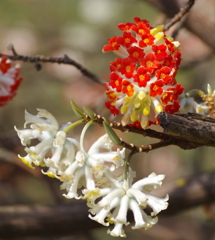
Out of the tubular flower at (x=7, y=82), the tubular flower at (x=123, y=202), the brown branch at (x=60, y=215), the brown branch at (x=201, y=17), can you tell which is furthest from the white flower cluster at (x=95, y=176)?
the brown branch at (x=201, y=17)

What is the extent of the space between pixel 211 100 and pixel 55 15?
12.0ft

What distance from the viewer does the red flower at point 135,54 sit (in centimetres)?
91

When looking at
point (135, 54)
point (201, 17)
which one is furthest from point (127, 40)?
point (201, 17)

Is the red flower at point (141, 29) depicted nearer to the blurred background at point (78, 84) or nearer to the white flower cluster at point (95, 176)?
the white flower cluster at point (95, 176)

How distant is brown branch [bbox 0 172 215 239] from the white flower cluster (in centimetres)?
85

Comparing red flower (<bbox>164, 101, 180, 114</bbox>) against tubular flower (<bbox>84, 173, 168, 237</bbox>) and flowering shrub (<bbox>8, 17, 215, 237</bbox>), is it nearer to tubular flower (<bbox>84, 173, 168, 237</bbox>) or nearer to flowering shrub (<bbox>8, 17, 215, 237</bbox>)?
flowering shrub (<bbox>8, 17, 215, 237</bbox>)

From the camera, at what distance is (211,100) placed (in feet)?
3.46

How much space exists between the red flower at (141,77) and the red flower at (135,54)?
1.2 inches

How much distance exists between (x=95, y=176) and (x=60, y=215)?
0.98m

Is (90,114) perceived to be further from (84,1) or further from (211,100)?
(84,1)

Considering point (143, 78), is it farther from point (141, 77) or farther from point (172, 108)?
point (172, 108)

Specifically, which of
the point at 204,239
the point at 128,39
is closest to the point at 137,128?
the point at 128,39

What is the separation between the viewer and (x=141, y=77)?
895mm

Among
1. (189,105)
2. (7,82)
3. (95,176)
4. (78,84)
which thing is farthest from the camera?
(78,84)
